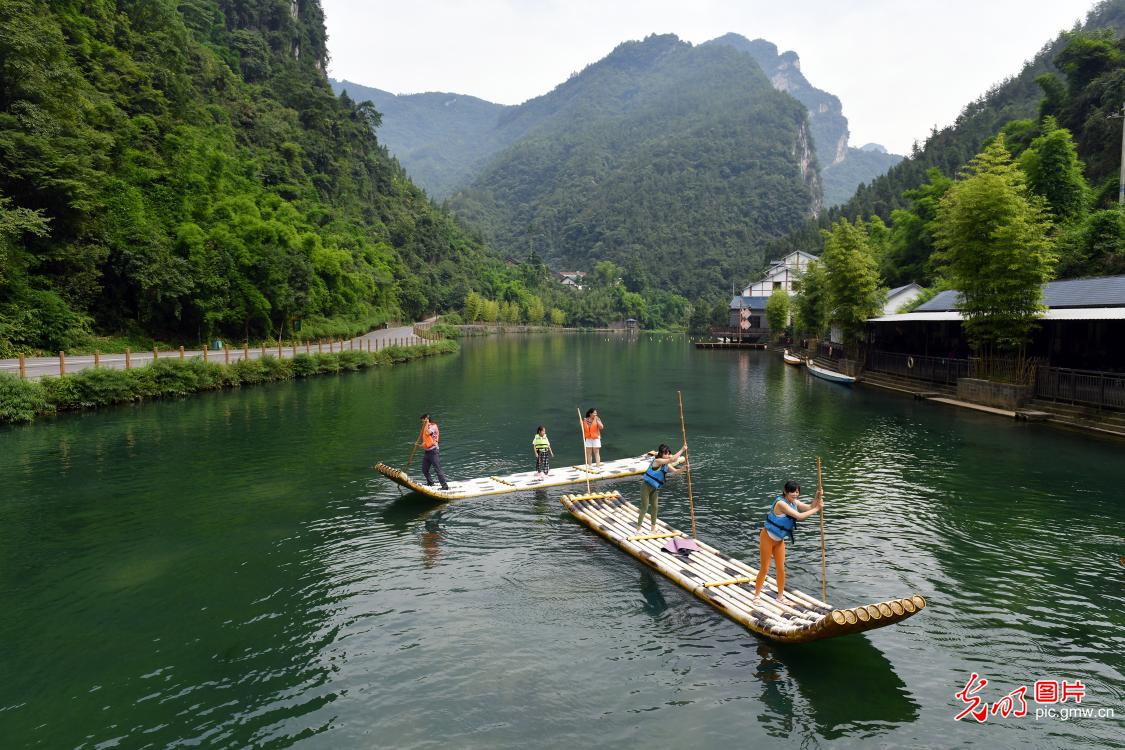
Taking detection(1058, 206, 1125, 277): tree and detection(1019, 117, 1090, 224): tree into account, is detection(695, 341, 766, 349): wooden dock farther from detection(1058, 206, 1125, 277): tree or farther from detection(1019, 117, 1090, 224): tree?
detection(1058, 206, 1125, 277): tree

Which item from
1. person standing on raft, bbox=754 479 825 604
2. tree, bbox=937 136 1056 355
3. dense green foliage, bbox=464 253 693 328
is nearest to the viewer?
person standing on raft, bbox=754 479 825 604

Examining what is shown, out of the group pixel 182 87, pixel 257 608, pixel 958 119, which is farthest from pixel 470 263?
pixel 257 608

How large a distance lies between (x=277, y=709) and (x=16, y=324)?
131 ft

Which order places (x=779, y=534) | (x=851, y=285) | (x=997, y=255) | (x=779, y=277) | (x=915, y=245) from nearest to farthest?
(x=779, y=534) → (x=997, y=255) → (x=851, y=285) → (x=915, y=245) → (x=779, y=277)

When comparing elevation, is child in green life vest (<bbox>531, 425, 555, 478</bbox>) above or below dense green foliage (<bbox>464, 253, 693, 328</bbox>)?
below

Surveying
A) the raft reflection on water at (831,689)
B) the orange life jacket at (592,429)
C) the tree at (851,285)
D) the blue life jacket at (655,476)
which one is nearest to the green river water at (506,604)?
the raft reflection on water at (831,689)

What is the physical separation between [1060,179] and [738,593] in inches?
2115

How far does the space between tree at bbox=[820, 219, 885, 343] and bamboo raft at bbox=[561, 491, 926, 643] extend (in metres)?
39.9

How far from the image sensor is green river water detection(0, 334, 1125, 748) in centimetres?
843

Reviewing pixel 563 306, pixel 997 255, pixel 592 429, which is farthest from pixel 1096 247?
pixel 563 306

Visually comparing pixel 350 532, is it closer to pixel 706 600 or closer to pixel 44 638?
pixel 44 638

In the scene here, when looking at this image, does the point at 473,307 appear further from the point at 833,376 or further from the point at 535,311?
the point at 833,376

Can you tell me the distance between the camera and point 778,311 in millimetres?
93438

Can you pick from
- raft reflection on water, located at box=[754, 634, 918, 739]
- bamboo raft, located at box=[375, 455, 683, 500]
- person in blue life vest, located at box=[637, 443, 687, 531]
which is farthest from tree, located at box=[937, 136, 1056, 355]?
raft reflection on water, located at box=[754, 634, 918, 739]
